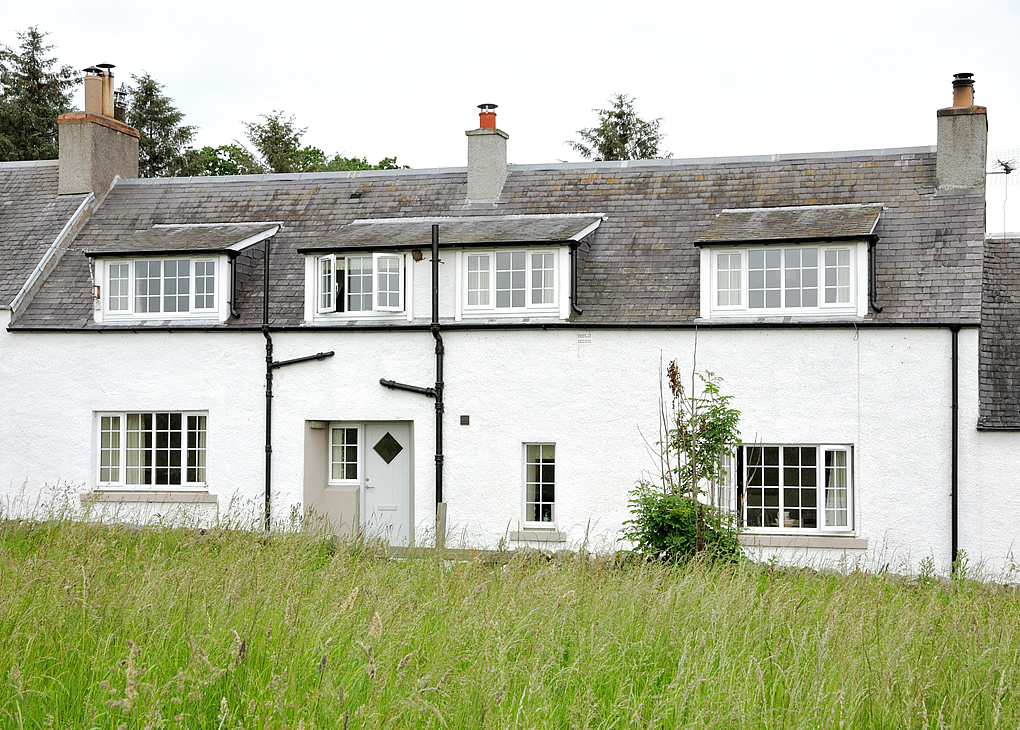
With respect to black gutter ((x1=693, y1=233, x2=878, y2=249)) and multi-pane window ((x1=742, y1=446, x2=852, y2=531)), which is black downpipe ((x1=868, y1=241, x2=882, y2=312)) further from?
multi-pane window ((x1=742, y1=446, x2=852, y2=531))

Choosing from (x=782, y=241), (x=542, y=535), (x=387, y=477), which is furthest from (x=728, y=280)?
(x=387, y=477)

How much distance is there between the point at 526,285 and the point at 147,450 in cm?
773

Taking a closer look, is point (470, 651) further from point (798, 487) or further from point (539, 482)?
point (539, 482)

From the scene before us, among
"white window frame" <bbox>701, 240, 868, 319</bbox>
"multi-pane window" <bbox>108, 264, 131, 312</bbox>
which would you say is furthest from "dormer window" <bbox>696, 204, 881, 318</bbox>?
"multi-pane window" <bbox>108, 264, 131, 312</bbox>

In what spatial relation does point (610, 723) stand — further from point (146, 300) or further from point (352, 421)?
point (146, 300)

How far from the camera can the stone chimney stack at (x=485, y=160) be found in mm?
20078

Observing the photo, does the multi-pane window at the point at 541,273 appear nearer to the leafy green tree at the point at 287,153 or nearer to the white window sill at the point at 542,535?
the white window sill at the point at 542,535

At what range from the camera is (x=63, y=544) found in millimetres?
9109

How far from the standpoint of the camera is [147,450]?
1905cm

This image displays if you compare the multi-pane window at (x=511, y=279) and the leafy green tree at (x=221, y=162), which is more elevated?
the leafy green tree at (x=221, y=162)

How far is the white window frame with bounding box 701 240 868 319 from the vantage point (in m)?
16.2

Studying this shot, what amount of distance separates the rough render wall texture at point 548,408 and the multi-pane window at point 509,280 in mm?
619

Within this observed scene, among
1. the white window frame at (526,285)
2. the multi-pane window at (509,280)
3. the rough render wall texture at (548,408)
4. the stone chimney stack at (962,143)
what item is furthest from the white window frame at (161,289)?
the stone chimney stack at (962,143)

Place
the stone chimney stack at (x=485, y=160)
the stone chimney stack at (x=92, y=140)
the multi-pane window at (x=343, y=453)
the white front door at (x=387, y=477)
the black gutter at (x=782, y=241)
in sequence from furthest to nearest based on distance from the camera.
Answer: the stone chimney stack at (x=92, y=140) < the stone chimney stack at (x=485, y=160) < the multi-pane window at (x=343, y=453) < the white front door at (x=387, y=477) < the black gutter at (x=782, y=241)
